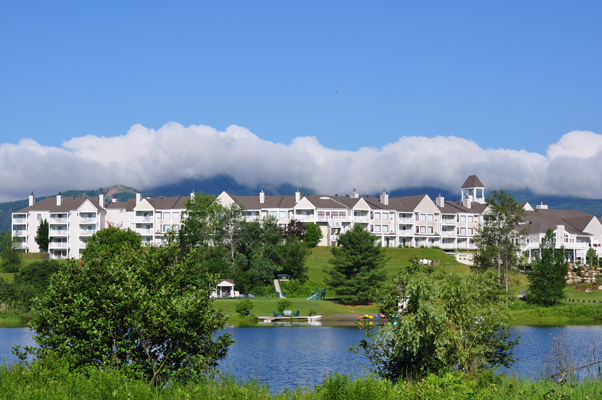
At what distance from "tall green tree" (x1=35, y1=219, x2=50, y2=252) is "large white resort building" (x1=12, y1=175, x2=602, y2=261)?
1140mm

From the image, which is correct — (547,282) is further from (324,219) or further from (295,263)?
(324,219)

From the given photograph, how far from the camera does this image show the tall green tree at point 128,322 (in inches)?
640

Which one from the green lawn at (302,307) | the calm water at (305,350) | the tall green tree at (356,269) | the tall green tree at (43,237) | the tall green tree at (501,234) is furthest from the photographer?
the tall green tree at (43,237)

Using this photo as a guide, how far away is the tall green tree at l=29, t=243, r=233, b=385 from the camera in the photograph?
53.4 feet

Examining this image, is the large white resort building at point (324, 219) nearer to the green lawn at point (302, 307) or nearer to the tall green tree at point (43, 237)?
the tall green tree at point (43, 237)

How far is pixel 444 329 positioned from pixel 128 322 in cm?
961

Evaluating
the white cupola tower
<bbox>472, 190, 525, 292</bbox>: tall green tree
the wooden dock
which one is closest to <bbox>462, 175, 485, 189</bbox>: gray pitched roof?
the white cupola tower

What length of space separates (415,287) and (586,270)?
82975mm

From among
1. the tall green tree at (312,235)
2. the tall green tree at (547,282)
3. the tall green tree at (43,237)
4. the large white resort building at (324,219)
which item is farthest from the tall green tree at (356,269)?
the tall green tree at (43,237)

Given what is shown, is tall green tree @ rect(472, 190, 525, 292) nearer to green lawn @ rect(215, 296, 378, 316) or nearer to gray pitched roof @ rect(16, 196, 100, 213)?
green lawn @ rect(215, 296, 378, 316)

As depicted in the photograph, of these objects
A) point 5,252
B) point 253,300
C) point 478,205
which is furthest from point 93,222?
point 478,205

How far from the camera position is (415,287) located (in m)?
19.1

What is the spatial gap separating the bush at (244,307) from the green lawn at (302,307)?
95 cm

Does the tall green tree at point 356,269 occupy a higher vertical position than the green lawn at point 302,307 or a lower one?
→ higher
